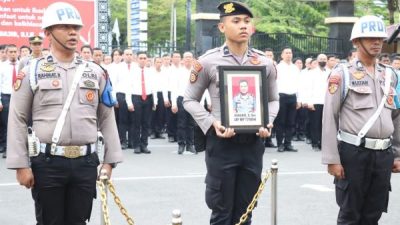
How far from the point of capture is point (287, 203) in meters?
8.90

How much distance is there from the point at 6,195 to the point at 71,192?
4356 mm

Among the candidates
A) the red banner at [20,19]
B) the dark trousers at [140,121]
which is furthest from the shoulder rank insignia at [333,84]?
the red banner at [20,19]

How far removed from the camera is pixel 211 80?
554 cm

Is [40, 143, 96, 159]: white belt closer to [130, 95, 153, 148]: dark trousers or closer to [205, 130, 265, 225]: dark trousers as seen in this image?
[205, 130, 265, 225]: dark trousers

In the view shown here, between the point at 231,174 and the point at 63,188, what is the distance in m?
1.23

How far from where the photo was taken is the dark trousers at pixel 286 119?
1489cm

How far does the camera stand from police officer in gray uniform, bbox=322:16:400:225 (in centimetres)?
579

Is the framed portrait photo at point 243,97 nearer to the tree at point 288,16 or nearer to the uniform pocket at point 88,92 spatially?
the uniform pocket at point 88,92

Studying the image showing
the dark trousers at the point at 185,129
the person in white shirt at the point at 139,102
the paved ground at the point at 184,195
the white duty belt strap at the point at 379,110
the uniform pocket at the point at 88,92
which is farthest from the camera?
the person in white shirt at the point at 139,102

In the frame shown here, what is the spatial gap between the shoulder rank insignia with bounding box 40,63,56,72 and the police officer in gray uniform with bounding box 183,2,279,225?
41.8 inches

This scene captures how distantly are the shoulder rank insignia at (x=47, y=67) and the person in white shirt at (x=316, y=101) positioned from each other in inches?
418

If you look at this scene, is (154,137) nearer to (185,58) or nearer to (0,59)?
(185,58)

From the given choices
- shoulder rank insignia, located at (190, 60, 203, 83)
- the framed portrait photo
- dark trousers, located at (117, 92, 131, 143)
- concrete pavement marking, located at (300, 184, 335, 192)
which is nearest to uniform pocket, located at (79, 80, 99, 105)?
shoulder rank insignia, located at (190, 60, 203, 83)

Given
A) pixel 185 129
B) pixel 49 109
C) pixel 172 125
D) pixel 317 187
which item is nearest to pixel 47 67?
pixel 49 109
